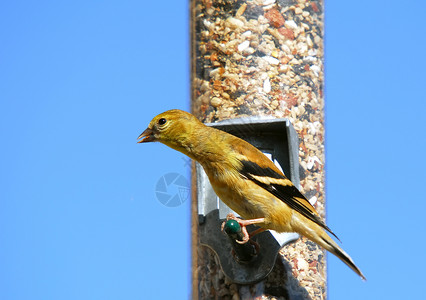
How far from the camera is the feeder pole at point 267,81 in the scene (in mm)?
7289

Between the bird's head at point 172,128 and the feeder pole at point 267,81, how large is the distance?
1.21ft

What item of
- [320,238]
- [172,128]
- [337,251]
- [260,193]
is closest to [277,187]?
[260,193]

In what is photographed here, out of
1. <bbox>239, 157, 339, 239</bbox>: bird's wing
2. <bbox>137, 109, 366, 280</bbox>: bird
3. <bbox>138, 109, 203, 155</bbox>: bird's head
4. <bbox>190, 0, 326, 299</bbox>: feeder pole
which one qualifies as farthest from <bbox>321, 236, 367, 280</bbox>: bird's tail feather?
<bbox>138, 109, 203, 155</bbox>: bird's head

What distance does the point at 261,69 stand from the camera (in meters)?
7.52

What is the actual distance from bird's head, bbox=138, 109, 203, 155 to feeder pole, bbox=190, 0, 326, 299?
37 centimetres

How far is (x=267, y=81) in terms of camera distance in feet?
24.6

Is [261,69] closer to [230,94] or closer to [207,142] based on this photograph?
[230,94]

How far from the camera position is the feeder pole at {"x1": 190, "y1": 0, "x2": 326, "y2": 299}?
729cm

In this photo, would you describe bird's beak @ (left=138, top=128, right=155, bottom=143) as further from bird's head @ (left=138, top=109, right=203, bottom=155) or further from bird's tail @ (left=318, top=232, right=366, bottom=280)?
bird's tail @ (left=318, top=232, right=366, bottom=280)

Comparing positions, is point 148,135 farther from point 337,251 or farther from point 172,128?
point 337,251

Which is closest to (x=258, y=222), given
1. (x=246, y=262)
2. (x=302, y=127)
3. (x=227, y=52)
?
(x=246, y=262)

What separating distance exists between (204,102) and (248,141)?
19.1 inches

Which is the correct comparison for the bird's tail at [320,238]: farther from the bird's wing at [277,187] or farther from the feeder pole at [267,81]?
the feeder pole at [267,81]

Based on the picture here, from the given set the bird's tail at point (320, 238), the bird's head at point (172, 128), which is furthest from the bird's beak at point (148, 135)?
the bird's tail at point (320, 238)
